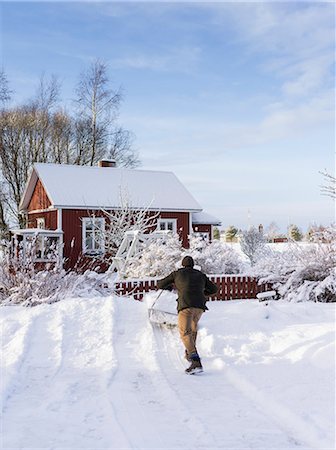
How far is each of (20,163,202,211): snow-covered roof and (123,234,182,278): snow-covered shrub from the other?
989 centimetres

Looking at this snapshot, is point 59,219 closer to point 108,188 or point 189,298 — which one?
point 108,188

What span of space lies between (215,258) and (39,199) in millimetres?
15293

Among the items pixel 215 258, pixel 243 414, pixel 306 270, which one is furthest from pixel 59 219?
pixel 243 414

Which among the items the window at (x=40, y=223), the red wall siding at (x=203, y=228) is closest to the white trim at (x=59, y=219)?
the window at (x=40, y=223)

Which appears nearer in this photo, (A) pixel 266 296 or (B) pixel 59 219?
(A) pixel 266 296

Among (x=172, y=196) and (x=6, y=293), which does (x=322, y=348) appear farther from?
(x=172, y=196)

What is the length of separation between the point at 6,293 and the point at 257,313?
5.87m

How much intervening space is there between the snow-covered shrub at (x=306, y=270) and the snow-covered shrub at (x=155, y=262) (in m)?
2.56

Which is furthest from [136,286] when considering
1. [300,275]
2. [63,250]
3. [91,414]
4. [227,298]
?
[63,250]

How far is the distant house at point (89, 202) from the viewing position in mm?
24266

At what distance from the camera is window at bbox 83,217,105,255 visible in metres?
24.5

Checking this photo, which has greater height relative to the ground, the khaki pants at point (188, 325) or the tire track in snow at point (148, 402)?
the khaki pants at point (188, 325)

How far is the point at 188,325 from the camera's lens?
24.8 ft

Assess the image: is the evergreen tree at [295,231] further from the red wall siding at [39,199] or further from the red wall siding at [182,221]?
the red wall siding at [39,199]
